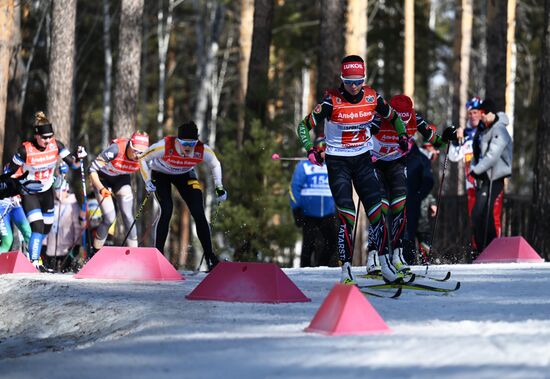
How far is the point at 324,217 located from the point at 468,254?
2.85 meters

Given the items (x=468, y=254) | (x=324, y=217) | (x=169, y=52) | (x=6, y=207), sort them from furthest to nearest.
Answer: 1. (x=169, y=52)
2. (x=468, y=254)
3. (x=324, y=217)
4. (x=6, y=207)

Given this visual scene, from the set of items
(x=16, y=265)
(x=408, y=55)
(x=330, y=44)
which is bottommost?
(x=16, y=265)

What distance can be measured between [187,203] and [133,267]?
1767 millimetres

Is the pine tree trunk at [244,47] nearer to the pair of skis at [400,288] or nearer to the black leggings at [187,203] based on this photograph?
the black leggings at [187,203]

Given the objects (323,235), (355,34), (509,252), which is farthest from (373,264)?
(355,34)

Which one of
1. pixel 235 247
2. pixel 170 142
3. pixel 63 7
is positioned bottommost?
pixel 235 247

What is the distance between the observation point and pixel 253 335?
8.18 m

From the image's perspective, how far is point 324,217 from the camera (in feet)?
58.0

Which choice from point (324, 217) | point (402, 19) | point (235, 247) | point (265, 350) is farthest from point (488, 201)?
point (402, 19)

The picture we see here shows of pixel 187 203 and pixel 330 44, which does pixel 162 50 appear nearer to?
pixel 330 44

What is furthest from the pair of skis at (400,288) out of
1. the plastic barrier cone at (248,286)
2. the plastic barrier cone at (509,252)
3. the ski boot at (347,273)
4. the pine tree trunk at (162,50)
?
the pine tree trunk at (162,50)

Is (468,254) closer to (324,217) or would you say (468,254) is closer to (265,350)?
(324,217)

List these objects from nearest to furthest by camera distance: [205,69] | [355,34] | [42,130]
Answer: [42,130] < [355,34] < [205,69]

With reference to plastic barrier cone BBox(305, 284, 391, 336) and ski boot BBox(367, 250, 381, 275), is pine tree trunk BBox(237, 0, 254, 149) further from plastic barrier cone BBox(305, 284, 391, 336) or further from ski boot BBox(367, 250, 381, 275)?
plastic barrier cone BBox(305, 284, 391, 336)
